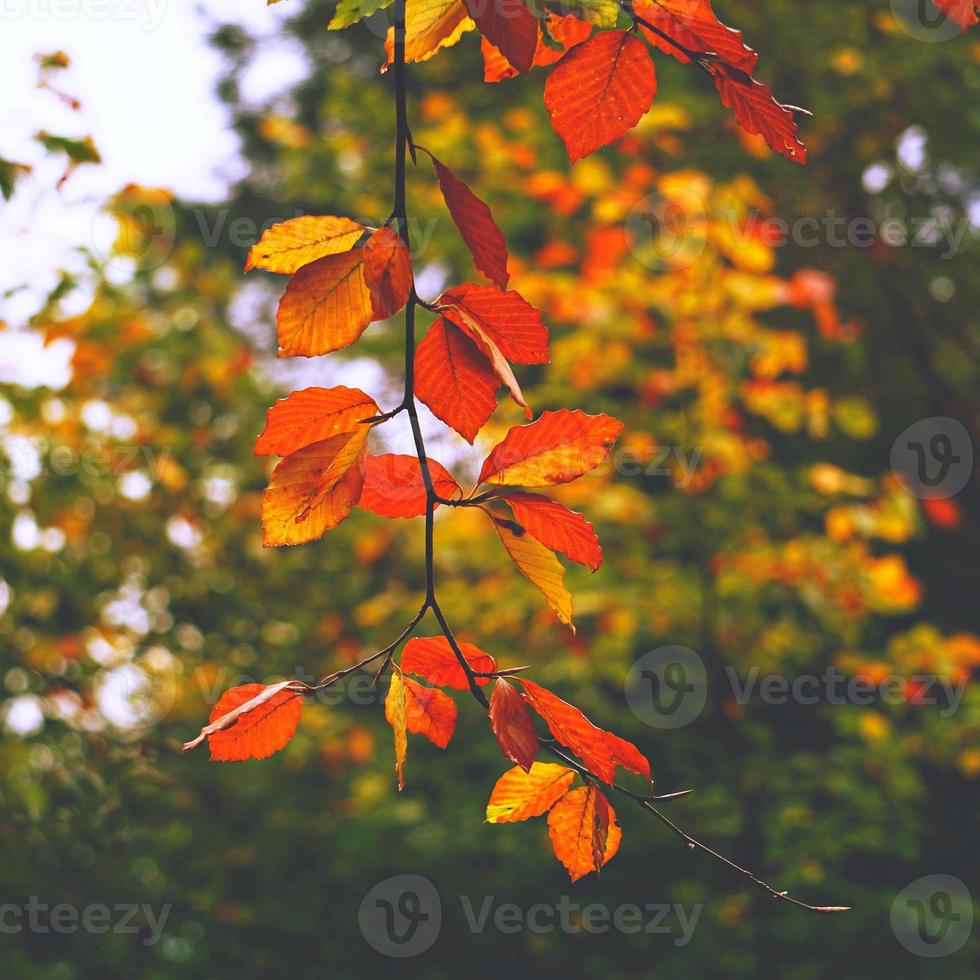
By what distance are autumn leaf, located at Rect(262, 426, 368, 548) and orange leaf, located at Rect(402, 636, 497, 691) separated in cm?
11

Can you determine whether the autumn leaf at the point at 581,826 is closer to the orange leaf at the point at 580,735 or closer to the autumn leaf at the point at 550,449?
the orange leaf at the point at 580,735

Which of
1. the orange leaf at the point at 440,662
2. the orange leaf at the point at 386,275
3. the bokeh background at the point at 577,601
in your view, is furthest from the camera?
the bokeh background at the point at 577,601

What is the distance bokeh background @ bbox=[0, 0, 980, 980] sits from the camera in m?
2.49

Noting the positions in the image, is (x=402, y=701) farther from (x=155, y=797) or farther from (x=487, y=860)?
(x=487, y=860)

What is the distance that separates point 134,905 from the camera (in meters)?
2.43

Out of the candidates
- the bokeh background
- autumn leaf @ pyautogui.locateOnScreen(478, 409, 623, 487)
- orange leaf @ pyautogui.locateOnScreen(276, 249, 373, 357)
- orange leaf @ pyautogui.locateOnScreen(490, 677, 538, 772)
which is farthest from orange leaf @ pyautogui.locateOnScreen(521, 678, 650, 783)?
the bokeh background

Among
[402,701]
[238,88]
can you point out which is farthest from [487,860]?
[238,88]

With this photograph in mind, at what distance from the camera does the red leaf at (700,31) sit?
0.53 metres

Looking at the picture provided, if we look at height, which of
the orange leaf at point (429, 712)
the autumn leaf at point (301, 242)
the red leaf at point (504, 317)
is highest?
the autumn leaf at point (301, 242)

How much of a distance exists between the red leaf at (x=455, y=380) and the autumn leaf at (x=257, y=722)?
176mm

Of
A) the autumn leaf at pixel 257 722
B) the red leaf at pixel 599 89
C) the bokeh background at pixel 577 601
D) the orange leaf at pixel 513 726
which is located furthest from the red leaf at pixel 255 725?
the bokeh background at pixel 577 601

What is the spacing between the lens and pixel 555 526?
1.87 ft

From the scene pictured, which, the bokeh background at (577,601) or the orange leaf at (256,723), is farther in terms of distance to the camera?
the bokeh background at (577,601)

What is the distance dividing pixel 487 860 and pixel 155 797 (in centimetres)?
112
